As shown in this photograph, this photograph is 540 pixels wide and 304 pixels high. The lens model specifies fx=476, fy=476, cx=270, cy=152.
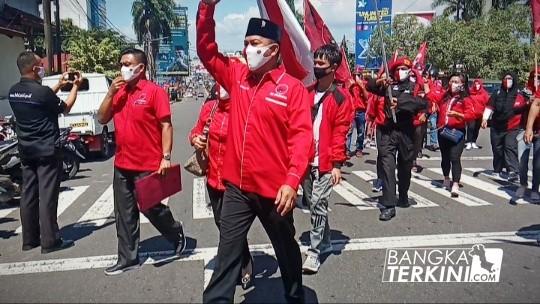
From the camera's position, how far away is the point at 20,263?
4684mm

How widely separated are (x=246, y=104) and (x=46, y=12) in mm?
18232

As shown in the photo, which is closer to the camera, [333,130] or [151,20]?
[333,130]

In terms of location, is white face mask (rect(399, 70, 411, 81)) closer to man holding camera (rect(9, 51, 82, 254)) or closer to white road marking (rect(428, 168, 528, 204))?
white road marking (rect(428, 168, 528, 204))

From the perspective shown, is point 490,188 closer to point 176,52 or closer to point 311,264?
point 311,264

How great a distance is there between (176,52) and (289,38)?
248 feet

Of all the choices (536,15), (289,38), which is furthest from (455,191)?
(289,38)

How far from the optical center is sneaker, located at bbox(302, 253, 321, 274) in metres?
4.29

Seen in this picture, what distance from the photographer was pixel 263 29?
3.22 meters

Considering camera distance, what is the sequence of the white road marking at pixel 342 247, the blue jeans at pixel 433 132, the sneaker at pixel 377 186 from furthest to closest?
1. the blue jeans at pixel 433 132
2. the sneaker at pixel 377 186
3. the white road marking at pixel 342 247

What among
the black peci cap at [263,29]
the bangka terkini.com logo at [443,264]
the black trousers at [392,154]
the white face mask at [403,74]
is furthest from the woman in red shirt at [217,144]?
the white face mask at [403,74]

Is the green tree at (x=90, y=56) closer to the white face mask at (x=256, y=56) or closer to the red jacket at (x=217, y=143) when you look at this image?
the red jacket at (x=217, y=143)

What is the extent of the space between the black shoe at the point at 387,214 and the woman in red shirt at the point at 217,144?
7.96ft

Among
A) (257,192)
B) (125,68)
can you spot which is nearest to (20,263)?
(125,68)

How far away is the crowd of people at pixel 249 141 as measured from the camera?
124 inches
